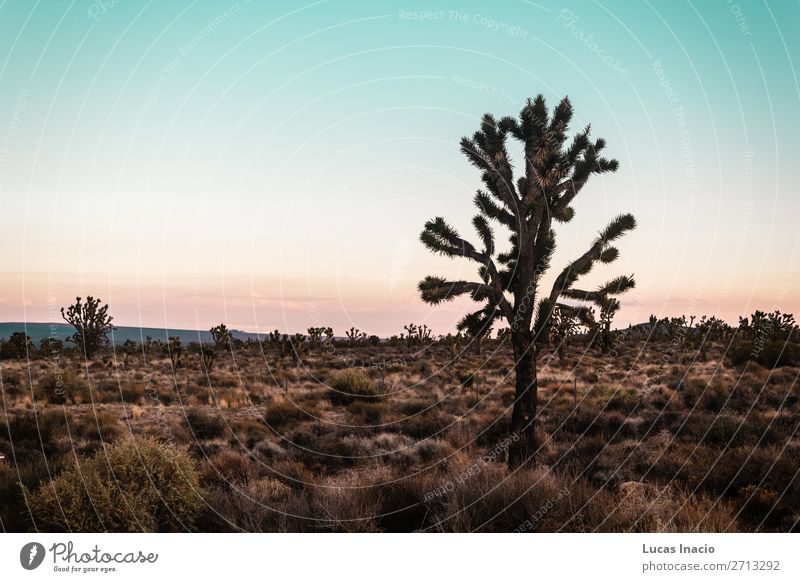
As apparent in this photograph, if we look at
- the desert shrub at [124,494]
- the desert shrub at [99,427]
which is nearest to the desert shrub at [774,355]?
the desert shrub at [99,427]

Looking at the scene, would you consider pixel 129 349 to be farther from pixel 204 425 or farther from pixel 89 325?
pixel 204 425

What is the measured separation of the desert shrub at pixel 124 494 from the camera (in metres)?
8.02

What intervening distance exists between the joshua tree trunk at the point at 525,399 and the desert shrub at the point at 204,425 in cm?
943

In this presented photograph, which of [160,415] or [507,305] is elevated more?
[507,305]

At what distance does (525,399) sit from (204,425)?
10612mm

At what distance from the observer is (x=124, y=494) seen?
27.6ft

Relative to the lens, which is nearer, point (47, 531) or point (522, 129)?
point (47, 531)

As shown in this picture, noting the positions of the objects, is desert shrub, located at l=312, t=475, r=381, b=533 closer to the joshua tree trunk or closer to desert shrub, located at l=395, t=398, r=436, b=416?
the joshua tree trunk

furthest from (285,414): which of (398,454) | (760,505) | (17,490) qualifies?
(760,505)

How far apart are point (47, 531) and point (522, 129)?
1167cm

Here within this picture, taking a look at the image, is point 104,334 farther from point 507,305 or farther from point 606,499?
point 606,499

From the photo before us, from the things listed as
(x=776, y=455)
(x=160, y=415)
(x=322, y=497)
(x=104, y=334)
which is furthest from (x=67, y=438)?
(x=104, y=334)

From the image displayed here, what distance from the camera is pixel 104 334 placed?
1820 inches

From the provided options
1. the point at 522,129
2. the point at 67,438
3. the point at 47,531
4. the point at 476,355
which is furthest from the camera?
the point at 476,355
